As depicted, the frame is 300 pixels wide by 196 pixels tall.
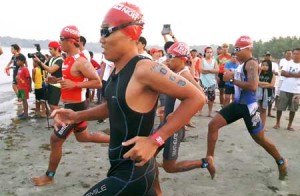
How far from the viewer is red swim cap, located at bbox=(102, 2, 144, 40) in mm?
2260

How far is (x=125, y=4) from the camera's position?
2.34 meters

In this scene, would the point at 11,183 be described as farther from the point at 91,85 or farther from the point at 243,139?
the point at 243,139

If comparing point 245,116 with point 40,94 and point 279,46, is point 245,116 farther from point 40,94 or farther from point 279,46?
point 279,46

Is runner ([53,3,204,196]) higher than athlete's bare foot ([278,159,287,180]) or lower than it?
higher

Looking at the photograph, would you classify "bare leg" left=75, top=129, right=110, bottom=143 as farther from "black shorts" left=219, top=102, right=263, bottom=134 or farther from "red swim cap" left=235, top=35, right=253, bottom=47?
"red swim cap" left=235, top=35, right=253, bottom=47

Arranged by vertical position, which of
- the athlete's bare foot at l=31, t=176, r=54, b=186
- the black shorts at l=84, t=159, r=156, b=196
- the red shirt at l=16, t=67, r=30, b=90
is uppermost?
the black shorts at l=84, t=159, r=156, b=196

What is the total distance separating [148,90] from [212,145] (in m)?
3.24

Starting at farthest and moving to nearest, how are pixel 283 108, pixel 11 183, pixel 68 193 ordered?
pixel 283 108 < pixel 11 183 < pixel 68 193

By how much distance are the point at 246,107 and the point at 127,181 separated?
319cm

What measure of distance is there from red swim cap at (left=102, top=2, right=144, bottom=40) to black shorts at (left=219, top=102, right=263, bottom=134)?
3.07 meters

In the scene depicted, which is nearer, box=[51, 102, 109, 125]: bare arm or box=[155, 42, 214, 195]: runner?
box=[51, 102, 109, 125]: bare arm

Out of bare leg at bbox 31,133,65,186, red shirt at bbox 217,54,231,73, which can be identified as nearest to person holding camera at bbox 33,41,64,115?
bare leg at bbox 31,133,65,186

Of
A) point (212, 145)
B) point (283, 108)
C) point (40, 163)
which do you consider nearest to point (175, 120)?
point (212, 145)

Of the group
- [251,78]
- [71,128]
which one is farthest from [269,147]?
[71,128]
